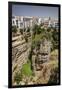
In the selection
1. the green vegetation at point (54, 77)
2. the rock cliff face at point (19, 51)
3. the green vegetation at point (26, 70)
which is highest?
the rock cliff face at point (19, 51)

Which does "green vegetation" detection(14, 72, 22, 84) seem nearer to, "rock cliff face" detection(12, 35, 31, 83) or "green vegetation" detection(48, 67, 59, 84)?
"rock cliff face" detection(12, 35, 31, 83)

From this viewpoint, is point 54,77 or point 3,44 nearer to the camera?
point 3,44

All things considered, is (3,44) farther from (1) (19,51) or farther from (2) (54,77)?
(2) (54,77)

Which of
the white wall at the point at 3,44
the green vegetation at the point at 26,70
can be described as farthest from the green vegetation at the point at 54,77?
the white wall at the point at 3,44

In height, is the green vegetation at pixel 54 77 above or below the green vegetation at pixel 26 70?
below

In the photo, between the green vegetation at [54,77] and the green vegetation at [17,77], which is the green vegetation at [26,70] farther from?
the green vegetation at [54,77]

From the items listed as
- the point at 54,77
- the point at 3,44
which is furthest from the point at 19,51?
the point at 54,77

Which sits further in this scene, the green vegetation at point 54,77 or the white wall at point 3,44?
the green vegetation at point 54,77

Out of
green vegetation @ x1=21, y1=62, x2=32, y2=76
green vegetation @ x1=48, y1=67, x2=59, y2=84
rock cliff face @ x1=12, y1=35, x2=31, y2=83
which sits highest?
rock cliff face @ x1=12, y1=35, x2=31, y2=83

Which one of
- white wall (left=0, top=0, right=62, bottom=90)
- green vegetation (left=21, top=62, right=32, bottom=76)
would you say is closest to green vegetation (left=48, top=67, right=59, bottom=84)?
green vegetation (left=21, top=62, right=32, bottom=76)
